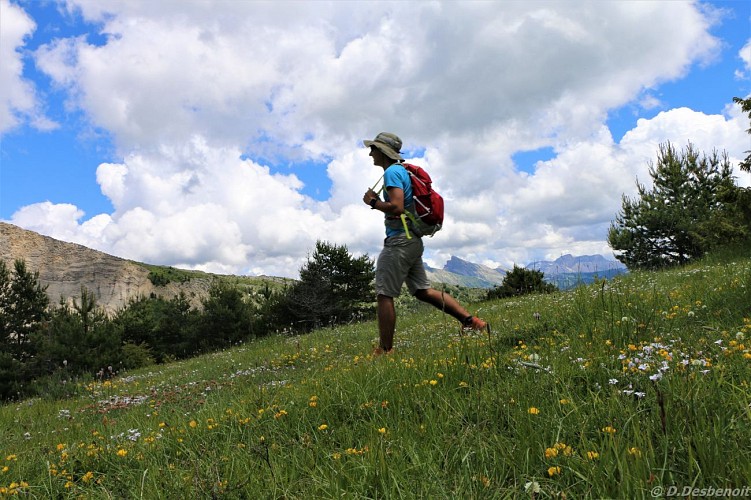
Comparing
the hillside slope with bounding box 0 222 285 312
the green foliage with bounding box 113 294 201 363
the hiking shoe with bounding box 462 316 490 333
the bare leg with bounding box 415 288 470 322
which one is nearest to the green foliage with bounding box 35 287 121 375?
the green foliage with bounding box 113 294 201 363

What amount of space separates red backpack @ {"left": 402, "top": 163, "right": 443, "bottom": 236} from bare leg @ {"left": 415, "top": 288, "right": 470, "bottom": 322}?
91cm

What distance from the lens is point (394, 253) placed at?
6.00 metres

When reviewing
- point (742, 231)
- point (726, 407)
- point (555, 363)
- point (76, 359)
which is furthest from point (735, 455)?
point (76, 359)

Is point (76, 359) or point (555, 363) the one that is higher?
point (555, 363)

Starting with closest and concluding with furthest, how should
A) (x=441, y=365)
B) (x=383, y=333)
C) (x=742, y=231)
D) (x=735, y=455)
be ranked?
(x=735, y=455) < (x=441, y=365) < (x=383, y=333) < (x=742, y=231)

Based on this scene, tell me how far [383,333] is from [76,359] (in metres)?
27.0

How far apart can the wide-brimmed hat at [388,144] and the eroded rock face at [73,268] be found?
100m

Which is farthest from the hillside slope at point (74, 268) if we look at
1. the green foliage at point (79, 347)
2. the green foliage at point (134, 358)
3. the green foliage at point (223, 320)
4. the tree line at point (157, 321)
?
the green foliage at point (79, 347)

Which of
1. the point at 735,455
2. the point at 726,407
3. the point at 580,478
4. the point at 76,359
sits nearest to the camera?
the point at 735,455

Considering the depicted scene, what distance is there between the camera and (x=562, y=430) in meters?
1.97

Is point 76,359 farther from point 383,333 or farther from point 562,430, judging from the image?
point 562,430

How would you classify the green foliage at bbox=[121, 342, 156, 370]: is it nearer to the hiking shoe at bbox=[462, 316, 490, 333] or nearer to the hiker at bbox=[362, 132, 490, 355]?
the hiker at bbox=[362, 132, 490, 355]

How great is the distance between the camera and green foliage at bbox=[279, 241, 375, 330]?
36000 mm

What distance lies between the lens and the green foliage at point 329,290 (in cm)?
3600
